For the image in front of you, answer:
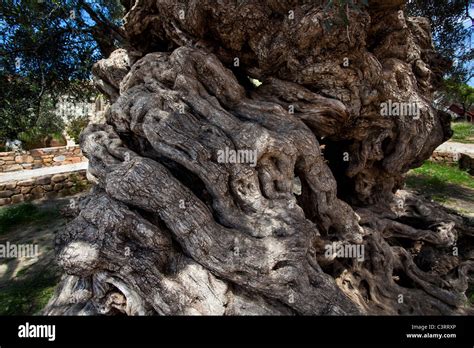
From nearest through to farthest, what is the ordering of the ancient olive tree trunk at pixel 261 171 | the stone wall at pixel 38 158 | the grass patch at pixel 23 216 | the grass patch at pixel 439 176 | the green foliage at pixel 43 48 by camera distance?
1. the ancient olive tree trunk at pixel 261 171
2. the green foliage at pixel 43 48
3. the grass patch at pixel 23 216
4. the grass patch at pixel 439 176
5. the stone wall at pixel 38 158

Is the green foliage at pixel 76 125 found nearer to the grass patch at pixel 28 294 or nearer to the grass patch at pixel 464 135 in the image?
the grass patch at pixel 28 294

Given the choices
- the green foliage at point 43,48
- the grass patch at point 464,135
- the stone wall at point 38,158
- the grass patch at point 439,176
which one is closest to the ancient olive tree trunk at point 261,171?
the green foliage at point 43,48

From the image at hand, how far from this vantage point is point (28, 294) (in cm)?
585

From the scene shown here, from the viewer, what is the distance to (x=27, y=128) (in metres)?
7.86

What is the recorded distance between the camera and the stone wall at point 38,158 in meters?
16.0

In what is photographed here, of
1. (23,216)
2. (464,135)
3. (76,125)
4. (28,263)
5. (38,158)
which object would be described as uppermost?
(76,125)

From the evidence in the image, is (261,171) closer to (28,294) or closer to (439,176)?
(28,294)

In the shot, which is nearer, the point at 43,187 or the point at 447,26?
the point at 447,26

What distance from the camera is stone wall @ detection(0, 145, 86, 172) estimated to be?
16047mm

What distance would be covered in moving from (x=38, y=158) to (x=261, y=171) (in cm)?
1750

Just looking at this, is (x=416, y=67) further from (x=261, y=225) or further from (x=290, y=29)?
(x=261, y=225)

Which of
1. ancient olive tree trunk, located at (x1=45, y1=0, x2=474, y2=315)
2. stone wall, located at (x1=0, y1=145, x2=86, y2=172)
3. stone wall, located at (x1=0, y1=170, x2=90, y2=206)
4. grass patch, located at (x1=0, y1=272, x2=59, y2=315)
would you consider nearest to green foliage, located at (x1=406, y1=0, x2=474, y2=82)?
ancient olive tree trunk, located at (x1=45, y1=0, x2=474, y2=315)

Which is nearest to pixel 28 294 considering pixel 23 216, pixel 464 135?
pixel 23 216

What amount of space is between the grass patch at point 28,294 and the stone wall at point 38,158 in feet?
39.5
